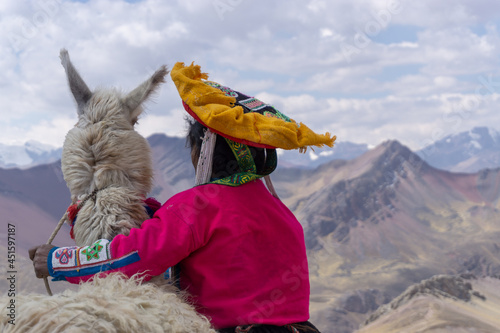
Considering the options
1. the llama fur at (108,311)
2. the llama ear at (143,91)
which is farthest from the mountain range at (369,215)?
the llama fur at (108,311)

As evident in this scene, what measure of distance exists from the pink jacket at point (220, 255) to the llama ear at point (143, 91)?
A: 0.47m

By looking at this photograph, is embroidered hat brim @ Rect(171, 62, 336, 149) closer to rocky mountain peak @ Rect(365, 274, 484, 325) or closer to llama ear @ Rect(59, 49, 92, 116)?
llama ear @ Rect(59, 49, 92, 116)

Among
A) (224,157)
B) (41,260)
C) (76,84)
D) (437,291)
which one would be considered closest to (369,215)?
(437,291)

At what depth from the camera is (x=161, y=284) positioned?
68.9 inches

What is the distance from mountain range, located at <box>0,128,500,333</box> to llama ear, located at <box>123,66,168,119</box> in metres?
6.19

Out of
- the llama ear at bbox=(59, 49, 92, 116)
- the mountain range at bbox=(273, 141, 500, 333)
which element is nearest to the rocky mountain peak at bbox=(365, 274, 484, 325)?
the mountain range at bbox=(273, 141, 500, 333)

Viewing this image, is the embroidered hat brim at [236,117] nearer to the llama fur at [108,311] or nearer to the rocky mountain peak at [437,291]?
the llama fur at [108,311]

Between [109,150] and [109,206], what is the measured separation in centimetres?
22

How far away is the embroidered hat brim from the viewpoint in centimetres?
179

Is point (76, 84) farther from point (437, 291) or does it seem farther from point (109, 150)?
point (437, 291)

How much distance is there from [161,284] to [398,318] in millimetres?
5050

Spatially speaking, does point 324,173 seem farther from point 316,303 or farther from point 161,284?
point 161,284

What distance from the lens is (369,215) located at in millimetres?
13750

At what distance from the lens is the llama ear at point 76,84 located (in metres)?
2.00
